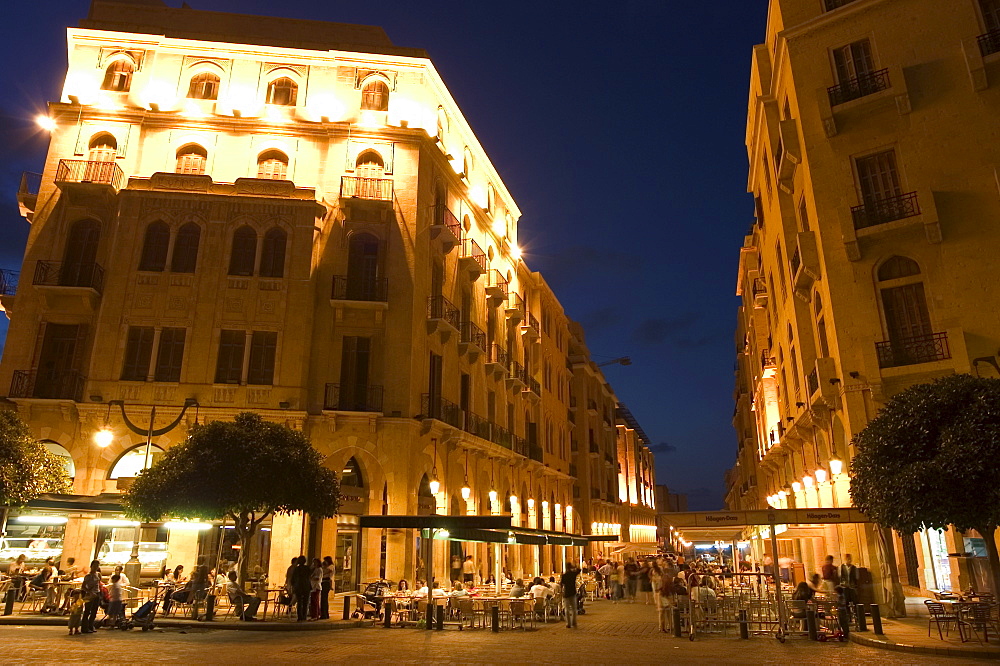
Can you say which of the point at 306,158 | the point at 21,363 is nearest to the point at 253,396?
the point at 21,363

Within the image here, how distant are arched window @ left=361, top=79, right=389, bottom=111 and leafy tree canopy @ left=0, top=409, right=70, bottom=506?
17.1 m

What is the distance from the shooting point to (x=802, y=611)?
54.9 feet

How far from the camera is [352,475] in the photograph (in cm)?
2609

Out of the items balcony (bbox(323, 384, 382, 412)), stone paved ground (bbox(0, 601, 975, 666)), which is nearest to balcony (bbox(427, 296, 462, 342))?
balcony (bbox(323, 384, 382, 412))

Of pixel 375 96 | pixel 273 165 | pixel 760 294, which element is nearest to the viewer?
pixel 273 165

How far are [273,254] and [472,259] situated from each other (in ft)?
31.8

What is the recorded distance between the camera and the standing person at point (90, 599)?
16031 mm

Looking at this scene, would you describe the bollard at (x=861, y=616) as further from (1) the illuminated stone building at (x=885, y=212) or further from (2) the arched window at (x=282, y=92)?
(2) the arched window at (x=282, y=92)

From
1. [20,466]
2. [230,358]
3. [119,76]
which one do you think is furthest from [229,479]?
[119,76]

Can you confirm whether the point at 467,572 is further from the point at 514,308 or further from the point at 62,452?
the point at 514,308

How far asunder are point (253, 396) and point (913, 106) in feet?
75.1

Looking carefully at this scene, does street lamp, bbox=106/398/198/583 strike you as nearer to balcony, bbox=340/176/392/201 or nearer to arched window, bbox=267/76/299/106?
balcony, bbox=340/176/392/201

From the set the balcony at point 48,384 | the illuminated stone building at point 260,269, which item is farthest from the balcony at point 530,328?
the balcony at point 48,384

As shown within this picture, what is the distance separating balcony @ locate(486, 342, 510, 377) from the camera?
35.8 metres
